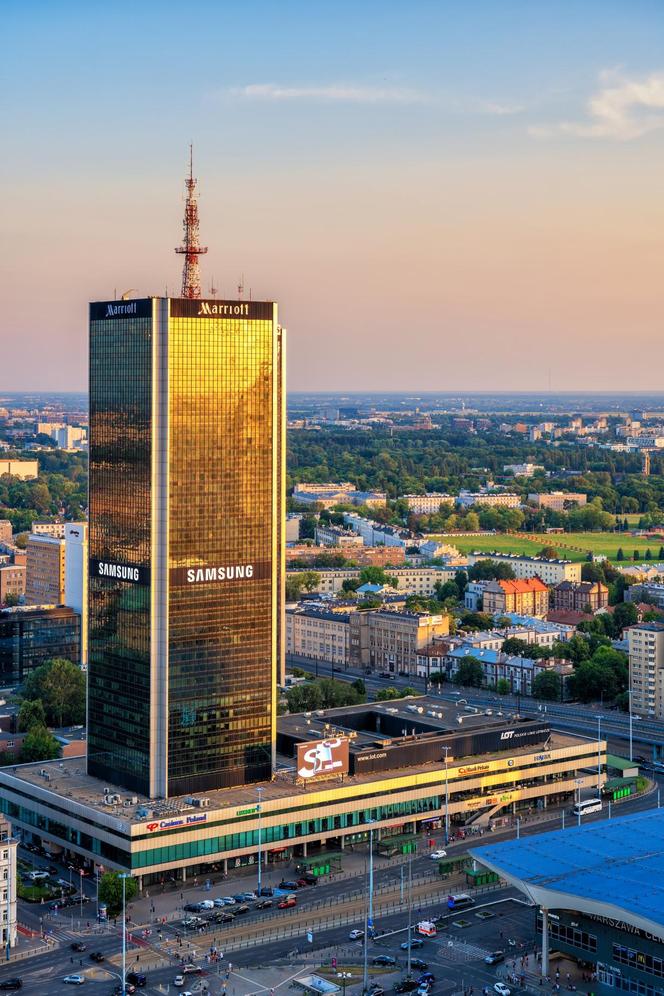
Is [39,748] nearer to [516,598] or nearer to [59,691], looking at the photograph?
[59,691]

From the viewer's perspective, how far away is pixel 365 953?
168 ft

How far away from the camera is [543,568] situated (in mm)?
147125

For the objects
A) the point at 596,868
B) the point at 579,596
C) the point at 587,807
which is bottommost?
the point at 587,807

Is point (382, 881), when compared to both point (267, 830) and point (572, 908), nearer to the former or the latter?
point (267, 830)

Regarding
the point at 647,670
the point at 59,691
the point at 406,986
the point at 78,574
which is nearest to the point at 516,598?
the point at 647,670

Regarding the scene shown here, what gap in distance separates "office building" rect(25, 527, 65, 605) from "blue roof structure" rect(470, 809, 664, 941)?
66.7 m

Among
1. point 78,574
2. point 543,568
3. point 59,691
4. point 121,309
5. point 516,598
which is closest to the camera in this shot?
point 121,309

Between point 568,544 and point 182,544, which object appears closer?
point 182,544

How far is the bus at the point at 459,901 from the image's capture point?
56.8 metres

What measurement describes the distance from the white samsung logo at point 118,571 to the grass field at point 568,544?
343 ft

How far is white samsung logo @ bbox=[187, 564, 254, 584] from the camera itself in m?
61.8

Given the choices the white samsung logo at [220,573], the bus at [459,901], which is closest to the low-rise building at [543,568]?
the white samsung logo at [220,573]

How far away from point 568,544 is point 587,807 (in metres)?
113

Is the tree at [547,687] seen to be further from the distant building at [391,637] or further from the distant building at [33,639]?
the distant building at [33,639]
